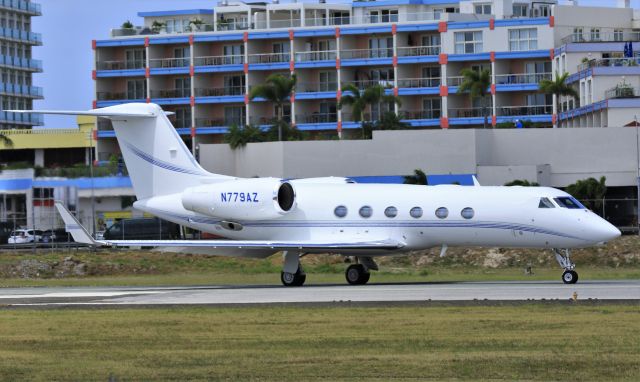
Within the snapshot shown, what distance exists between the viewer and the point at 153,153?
139 ft

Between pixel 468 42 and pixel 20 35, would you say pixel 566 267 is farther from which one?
pixel 20 35

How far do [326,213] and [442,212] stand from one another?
3.71 metres

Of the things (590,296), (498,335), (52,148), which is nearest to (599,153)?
(590,296)

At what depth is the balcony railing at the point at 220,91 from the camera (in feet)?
389

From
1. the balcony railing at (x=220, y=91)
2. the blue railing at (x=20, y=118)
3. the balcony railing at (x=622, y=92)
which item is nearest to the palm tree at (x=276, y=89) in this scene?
the balcony railing at (x=220, y=91)

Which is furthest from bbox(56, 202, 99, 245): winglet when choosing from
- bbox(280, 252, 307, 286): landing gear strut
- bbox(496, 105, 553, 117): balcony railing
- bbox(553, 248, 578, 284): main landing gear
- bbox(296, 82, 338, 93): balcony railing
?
bbox(296, 82, 338, 93): balcony railing

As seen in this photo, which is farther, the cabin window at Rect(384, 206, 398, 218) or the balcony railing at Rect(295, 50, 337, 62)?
the balcony railing at Rect(295, 50, 337, 62)

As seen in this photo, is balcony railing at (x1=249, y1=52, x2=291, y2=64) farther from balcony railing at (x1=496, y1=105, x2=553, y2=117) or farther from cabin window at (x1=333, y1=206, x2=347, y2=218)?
cabin window at (x1=333, y1=206, x2=347, y2=218)

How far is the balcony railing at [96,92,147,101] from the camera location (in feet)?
399

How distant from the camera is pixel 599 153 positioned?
250 feet

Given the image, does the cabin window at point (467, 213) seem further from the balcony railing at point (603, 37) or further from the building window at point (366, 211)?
the balcony railing at point (603, 37)

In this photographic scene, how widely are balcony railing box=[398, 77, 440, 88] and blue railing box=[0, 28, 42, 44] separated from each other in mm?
44025

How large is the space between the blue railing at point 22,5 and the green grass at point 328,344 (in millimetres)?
111533

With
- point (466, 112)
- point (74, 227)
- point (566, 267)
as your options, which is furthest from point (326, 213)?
point (466, 112)
